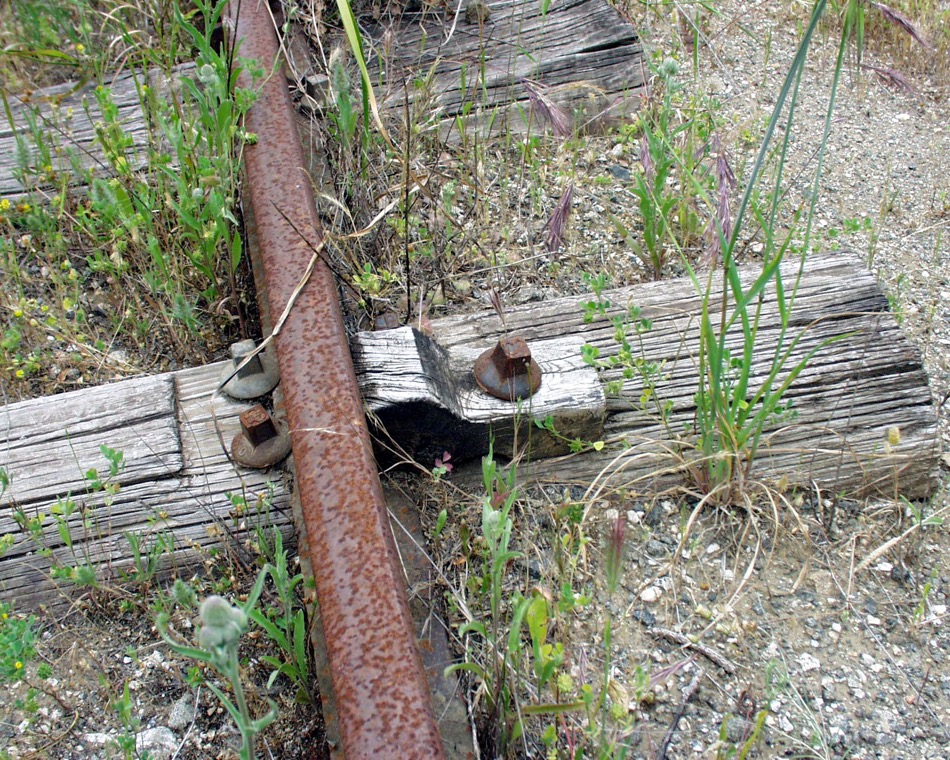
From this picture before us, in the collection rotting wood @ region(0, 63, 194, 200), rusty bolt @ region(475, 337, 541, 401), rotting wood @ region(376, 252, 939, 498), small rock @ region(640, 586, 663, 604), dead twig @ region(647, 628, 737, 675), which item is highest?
rotting wood @ region(0, 63, 194, 200)

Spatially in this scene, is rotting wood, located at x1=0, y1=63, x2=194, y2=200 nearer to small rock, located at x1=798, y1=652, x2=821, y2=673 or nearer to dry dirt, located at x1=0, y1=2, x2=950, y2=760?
dry dirt, located at x1=0, y1=2, x2=950, y2=760

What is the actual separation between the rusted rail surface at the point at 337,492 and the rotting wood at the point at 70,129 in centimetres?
65

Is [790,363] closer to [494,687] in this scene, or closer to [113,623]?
[494,687]

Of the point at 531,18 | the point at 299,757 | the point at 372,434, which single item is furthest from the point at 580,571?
the point at 531,18

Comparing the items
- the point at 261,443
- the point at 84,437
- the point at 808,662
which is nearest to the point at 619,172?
the point at 261,443

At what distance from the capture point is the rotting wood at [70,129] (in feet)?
9.21

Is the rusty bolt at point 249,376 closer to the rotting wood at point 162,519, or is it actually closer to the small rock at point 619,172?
the rotting wood at point 162,519

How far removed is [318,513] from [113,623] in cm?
60

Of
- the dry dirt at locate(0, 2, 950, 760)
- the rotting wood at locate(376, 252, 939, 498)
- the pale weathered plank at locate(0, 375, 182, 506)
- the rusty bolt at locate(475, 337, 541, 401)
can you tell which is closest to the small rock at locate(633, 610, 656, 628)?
the dry dirt at locate(0, 2, 950, 760)

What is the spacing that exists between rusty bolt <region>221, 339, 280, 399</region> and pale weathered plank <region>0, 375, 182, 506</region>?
153 millimetres

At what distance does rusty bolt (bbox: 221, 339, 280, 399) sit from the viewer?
214cm

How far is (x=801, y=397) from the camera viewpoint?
2.20m

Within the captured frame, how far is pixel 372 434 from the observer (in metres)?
2.00

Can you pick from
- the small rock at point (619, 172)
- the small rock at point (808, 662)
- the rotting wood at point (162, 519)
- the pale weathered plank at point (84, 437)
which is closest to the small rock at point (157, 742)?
Answer: the rotting wood at point (162, 519)
